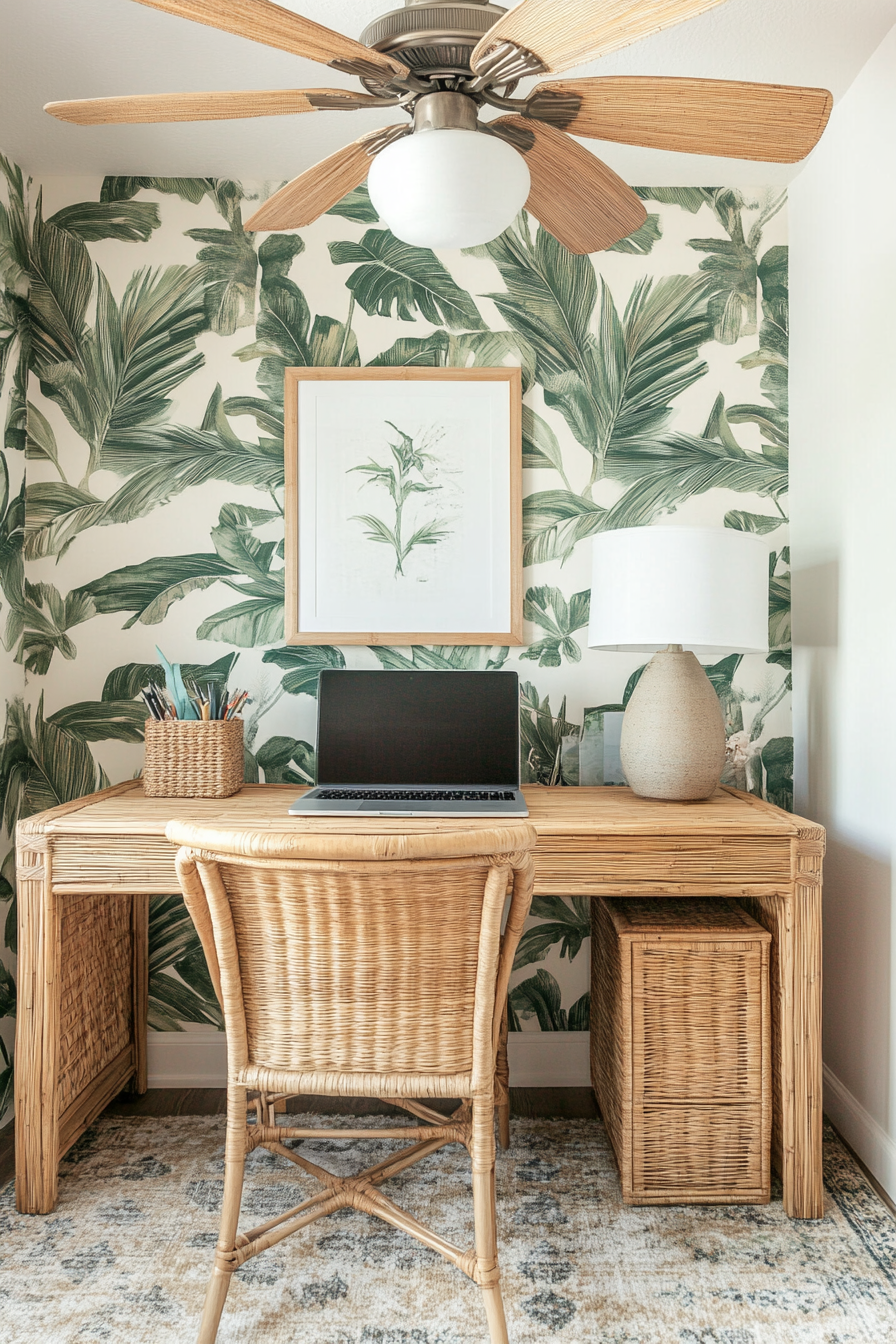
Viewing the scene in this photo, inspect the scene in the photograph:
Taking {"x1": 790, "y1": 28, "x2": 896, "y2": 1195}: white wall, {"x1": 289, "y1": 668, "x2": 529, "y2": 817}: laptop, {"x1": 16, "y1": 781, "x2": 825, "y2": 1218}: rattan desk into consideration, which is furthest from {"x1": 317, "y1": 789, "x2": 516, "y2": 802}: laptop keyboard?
{"x1": 790, "y1": 28, "x2": 896, "y2": 1195}: white wall

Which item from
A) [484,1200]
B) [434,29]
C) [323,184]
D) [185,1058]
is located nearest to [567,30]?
[434,29]

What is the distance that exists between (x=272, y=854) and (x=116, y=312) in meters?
1.81

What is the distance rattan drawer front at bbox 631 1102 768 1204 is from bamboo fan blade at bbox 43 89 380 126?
6.16 feet

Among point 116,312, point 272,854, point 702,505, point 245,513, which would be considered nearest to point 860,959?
point 702,505

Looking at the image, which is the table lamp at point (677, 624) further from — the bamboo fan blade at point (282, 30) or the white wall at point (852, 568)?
the bamboo fan blade at point (282, 30)

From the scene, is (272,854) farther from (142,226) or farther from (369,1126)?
(142,226)

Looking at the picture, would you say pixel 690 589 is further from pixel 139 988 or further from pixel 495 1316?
pixel 139 988

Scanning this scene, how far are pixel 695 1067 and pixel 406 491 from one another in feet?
5.12

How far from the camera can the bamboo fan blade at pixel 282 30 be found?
3.34ft

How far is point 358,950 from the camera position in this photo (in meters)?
1.36

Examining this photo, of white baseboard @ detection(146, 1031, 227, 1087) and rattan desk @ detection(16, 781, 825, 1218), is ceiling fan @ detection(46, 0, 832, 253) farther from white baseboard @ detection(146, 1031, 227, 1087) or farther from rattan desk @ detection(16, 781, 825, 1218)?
white baseboard @ detection(146, 1031, 227, 1087)

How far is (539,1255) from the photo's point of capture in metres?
1.66

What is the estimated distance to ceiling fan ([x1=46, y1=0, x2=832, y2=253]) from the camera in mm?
1046

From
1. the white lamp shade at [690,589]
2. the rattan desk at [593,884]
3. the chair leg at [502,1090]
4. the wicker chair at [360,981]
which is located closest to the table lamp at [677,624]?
the white lamp shade at [690,589]
